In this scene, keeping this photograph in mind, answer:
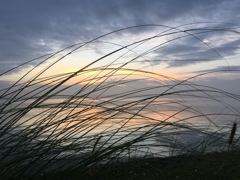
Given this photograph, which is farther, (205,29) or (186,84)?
(186,84)

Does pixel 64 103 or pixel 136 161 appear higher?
pixel 64 103

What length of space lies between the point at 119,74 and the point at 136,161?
648 mm

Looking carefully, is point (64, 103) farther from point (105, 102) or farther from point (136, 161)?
point (136, 161)

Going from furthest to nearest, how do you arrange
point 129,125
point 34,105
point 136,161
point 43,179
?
point 129,125 → point 136,161 → point 34,105 → point 43,179

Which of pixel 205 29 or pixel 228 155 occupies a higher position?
pixel 205 29

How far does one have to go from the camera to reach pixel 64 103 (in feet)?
6.33

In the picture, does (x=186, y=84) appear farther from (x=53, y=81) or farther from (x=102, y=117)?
(x=53, y=81)

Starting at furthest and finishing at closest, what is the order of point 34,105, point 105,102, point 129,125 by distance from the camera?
point 129,125
point 105,102
point 34,105

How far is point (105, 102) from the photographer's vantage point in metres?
2.05

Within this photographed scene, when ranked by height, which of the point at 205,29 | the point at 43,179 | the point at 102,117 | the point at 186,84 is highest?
the point at 205,29

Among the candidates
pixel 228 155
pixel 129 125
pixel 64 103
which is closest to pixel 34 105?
pixel 64 103

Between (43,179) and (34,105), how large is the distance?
0.43 m

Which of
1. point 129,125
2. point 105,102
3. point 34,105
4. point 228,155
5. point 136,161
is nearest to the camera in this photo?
point 34,105

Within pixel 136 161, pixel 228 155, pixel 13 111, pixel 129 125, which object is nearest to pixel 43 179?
pixel 13 111
